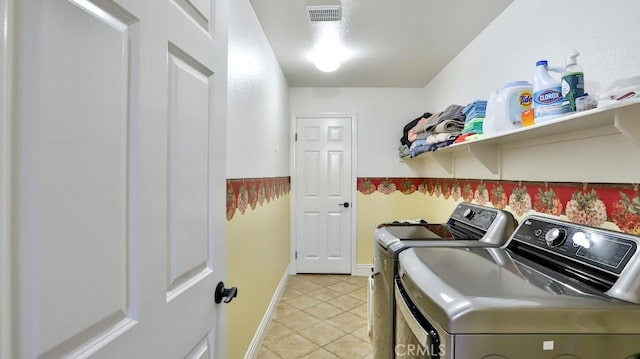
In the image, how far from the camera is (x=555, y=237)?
1141 mm

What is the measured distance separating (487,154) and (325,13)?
52.4 inches

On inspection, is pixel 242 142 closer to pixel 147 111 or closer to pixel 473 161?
pixel 147 111

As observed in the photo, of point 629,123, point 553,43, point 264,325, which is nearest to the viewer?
point 629,123

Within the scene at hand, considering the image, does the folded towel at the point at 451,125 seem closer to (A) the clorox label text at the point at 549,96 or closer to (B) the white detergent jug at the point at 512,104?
(B) the white detergent jug at the point at 512,104

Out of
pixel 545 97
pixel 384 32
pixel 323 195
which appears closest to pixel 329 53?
pixel 384 32

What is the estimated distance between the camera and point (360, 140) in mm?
3793

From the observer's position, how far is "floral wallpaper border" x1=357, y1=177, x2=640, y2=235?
116 cm

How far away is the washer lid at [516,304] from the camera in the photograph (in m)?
0.77

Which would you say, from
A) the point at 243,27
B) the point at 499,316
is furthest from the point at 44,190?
the point at 243,27

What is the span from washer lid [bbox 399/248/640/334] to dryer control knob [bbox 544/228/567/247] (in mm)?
163

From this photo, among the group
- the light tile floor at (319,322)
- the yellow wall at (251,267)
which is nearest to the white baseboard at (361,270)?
the light tile floor at (319,322)

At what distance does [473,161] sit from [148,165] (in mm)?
2285

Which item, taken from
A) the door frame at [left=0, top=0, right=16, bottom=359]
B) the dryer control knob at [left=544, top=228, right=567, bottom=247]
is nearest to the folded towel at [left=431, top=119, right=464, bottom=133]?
the dryer control knob at [left=544, top=228, right=567, bottom=247]

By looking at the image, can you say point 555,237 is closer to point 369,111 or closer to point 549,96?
point 549,96
